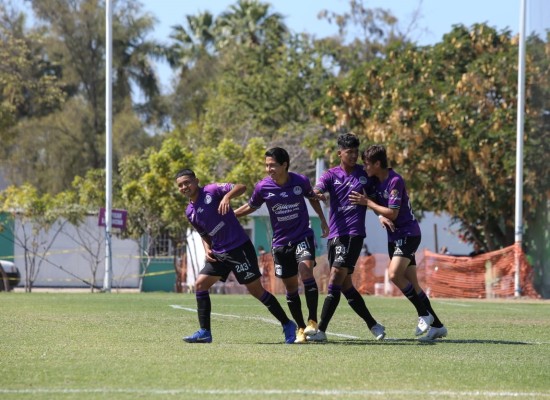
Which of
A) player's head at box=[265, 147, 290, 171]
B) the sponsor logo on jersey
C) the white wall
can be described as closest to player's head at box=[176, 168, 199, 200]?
player's head at box=[265, 147, 290, 171]

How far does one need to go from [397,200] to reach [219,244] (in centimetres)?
186

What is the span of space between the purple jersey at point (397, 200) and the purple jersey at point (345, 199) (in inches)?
6.3

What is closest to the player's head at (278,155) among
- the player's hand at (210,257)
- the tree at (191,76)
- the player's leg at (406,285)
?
the player's hand at (210,257)

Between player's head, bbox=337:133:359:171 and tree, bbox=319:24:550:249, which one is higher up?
tree, bbox=319:24:550:249

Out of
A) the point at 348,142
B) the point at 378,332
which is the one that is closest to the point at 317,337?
the point at 378,332

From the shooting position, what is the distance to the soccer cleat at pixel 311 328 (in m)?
11.8

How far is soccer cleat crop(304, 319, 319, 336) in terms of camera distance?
1184 centimetres

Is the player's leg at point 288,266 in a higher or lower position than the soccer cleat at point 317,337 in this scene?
higher

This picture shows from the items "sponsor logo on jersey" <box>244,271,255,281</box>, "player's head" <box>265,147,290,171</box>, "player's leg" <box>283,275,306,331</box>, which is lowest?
"player's leg" <box>283,275,306,331</box>

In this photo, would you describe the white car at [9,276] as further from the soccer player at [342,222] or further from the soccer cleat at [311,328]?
the soccer cleat at [311,328]

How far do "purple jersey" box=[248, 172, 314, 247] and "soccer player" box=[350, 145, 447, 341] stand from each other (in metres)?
0.54

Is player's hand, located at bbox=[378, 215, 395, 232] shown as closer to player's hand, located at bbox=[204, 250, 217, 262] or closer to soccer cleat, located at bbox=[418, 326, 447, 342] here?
soccer cleat, located at bbox=[418, 326, 447, 342]

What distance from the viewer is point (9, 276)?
37.4m

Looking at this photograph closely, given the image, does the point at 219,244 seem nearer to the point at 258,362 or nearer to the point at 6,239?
the point at 258,362
